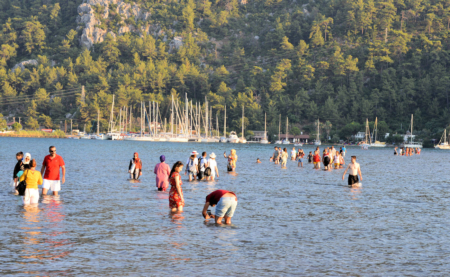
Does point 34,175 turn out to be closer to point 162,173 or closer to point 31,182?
point 31,182

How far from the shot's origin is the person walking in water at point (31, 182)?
16031 mm

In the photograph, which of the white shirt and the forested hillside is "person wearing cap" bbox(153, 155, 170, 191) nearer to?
the white shirt

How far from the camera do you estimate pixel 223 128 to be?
170m

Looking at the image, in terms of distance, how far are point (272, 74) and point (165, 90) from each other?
40.9 metres

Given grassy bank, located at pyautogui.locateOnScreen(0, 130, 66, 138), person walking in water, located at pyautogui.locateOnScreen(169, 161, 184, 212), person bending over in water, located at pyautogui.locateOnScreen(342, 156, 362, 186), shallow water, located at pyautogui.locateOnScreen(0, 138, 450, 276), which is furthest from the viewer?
grassy bank, located at pyautogui.locateOnScreen(0, 130, 66, 138)

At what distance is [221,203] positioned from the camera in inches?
536

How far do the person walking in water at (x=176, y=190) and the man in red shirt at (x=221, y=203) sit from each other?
1639 mm

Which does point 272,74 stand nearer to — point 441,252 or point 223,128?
point 223,128

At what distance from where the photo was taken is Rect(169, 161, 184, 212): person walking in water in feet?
49.3

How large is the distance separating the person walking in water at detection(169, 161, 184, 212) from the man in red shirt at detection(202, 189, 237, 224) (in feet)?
5.38

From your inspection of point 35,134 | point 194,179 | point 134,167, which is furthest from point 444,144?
point 134,167

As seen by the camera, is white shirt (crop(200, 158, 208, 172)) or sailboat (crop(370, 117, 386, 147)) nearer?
white shirt (crop(200, 158, 208, 172))

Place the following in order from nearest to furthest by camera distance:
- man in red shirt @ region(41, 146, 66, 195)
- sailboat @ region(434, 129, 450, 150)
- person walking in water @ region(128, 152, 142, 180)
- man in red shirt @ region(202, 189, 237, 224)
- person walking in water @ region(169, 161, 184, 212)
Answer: man in red shirt @ region(202, 189, 237, 224), person walking in water @ region(169, 161, 184, 212), man in red shirt @ region(41, 146, 66, 195), person walking in water @ region(128, 152, 142, 180), sailboat @ region(434, 129, 450, 150)

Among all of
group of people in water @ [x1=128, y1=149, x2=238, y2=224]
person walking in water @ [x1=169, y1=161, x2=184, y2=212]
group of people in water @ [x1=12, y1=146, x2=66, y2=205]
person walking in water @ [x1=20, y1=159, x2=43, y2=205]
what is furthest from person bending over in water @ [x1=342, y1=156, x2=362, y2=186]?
person walking in water @ [x1=20, y1=159, x2=43, y2=205]
